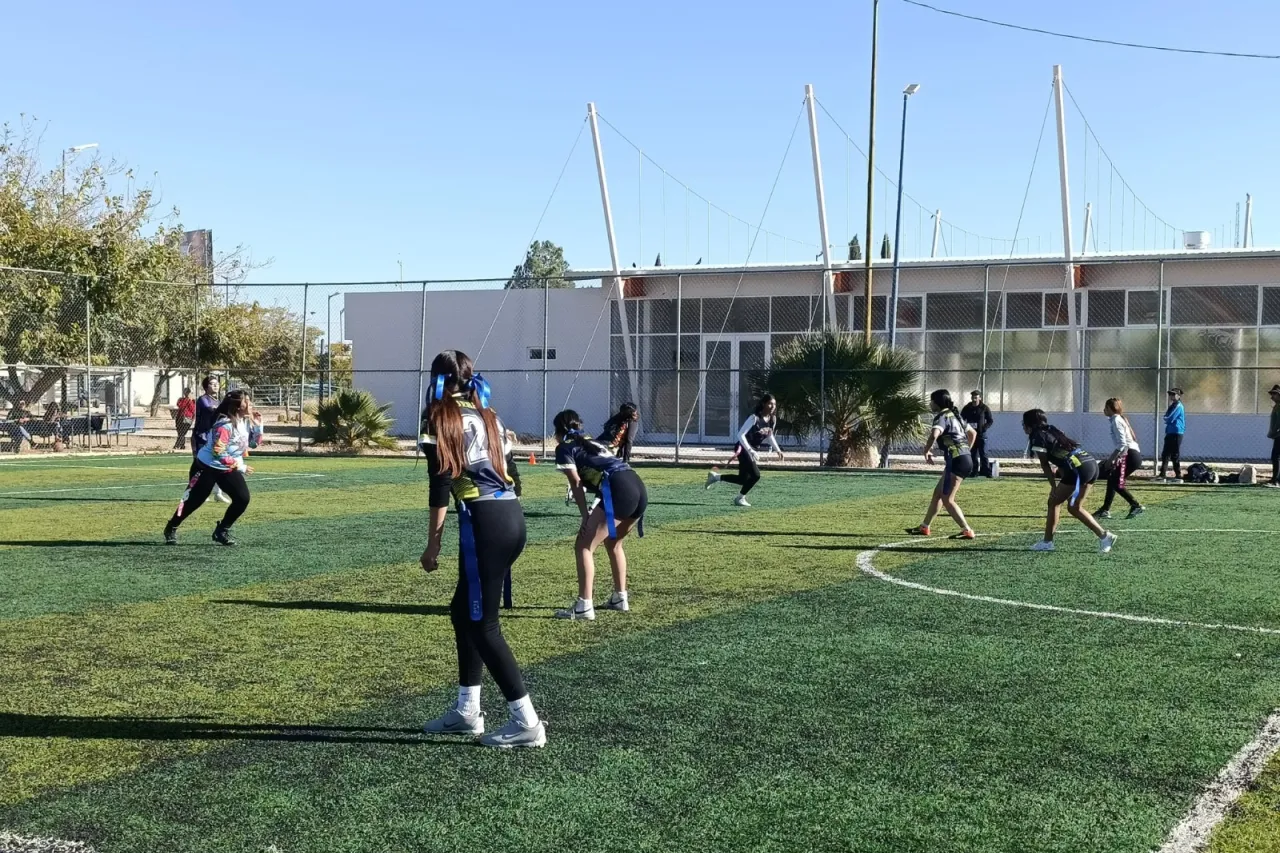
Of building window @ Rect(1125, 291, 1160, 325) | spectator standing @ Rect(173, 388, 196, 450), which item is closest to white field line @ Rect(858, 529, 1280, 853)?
building window @ Rect(1125, 291, 1160, 325)

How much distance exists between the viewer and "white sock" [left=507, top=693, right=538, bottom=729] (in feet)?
19.4

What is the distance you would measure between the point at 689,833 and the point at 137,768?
2499mm

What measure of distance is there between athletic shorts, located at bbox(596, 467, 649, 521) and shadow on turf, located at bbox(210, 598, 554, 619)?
0.93 metres

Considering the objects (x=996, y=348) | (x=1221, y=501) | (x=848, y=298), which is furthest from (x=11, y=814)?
(x=848, y=298)

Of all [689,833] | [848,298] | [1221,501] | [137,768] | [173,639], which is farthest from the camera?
[848,298]

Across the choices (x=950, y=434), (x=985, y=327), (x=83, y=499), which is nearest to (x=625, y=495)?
(x=950, y=434)

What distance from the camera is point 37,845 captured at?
15.5ft

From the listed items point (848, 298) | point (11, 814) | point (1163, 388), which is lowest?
point (11, 814)

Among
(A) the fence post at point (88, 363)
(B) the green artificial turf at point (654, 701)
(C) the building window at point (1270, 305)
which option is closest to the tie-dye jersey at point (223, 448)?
(B) the green artificial turf at point (654, 701)

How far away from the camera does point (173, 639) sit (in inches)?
338

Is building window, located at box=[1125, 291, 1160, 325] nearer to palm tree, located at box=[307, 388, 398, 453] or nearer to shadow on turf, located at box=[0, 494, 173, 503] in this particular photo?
palm tree, located at box=[307, 388, 398, 453]

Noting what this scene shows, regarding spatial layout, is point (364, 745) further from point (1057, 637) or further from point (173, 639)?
point (1057, 637)

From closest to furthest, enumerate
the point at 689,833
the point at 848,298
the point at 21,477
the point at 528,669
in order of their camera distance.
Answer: the point at 689,833, the point at 528,669, the point at 21,477, the point at 848,298

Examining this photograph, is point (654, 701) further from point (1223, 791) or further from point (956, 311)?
point (956, 311)
